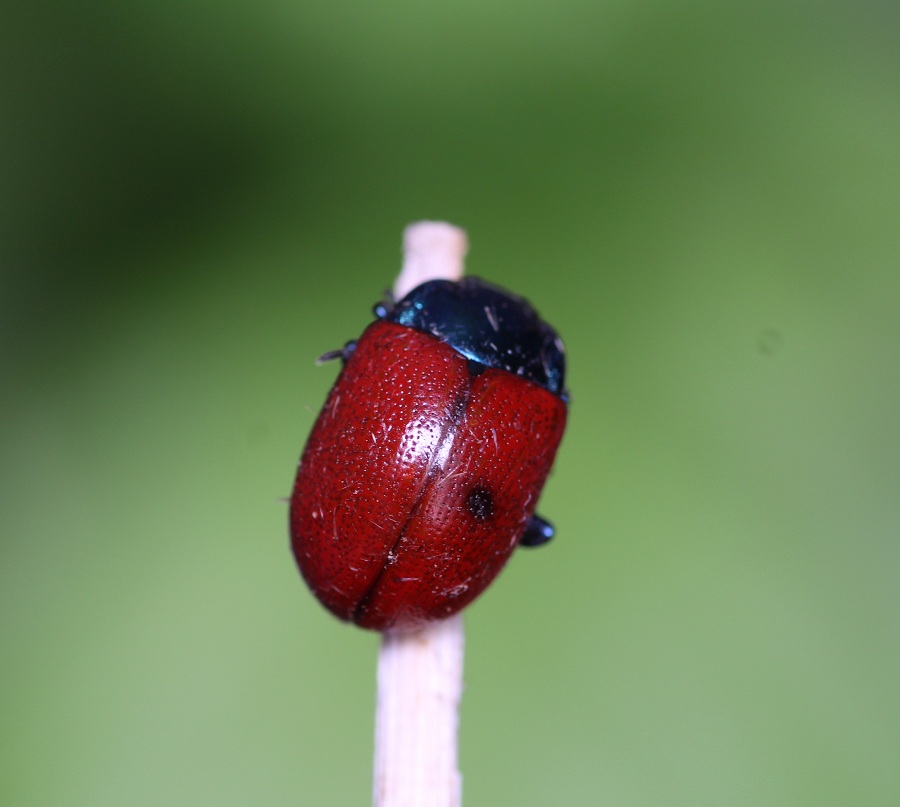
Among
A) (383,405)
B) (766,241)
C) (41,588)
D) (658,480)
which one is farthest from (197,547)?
(766,241)

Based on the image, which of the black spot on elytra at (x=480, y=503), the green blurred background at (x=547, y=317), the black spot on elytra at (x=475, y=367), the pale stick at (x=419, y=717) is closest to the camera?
the pale stick at (x=419, y=717)

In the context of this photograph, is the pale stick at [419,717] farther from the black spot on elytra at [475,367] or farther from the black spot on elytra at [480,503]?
the black spot on elytra at [475,367]

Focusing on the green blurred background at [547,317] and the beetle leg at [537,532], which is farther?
the green blurred background at [547,317]

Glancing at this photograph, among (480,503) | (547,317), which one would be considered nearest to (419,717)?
(480,503)

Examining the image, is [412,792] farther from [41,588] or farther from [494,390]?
[41,588]

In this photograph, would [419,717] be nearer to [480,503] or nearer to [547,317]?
[480,503]

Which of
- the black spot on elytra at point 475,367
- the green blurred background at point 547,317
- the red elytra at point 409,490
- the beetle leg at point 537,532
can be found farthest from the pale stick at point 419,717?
the green blurred background at point 547,317

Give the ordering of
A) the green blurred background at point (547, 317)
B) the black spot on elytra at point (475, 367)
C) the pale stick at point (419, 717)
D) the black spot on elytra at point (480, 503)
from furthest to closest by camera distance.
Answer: the green blurred background at point (547, 317) < the black spot on elytra at point (475, 367) < the black spot on elytra at point (480, 503) < the pale stick at point (419, 717)

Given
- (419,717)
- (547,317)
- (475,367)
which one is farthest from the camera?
(547,317)
